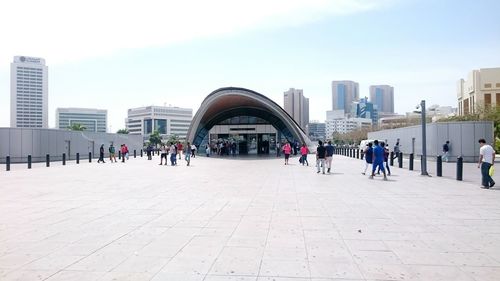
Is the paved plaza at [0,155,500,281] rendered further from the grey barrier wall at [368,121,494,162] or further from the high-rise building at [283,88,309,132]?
the high-rise building at [283,88,309,132]

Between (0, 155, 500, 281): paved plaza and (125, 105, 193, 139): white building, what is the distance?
471 ft

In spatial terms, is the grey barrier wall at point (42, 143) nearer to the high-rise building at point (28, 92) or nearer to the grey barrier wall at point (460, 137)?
the grey barrier wall at point (460, 137)

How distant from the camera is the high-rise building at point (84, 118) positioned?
163 meters

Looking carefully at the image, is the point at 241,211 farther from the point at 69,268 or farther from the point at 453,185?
the point at 453,185

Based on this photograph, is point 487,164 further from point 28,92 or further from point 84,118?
point 28,92

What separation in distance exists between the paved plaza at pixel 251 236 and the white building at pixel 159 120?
144m

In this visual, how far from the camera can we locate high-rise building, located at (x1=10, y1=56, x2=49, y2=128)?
159 m

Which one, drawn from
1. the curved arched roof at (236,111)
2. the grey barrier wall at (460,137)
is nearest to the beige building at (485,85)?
the curved arched roof at (236,111)

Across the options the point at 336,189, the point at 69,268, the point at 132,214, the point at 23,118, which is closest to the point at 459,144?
the point at 336,189

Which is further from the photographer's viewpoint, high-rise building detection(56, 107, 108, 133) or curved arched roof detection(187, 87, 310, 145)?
high-rise building detection(56, 107, 108, 133)

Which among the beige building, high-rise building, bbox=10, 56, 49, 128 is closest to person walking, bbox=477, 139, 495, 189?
the beige building

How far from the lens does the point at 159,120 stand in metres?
155

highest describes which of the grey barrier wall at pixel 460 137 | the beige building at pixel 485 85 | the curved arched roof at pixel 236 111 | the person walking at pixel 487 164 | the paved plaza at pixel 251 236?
the beige building at pixel 485 85

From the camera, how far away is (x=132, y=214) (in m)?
8.34
